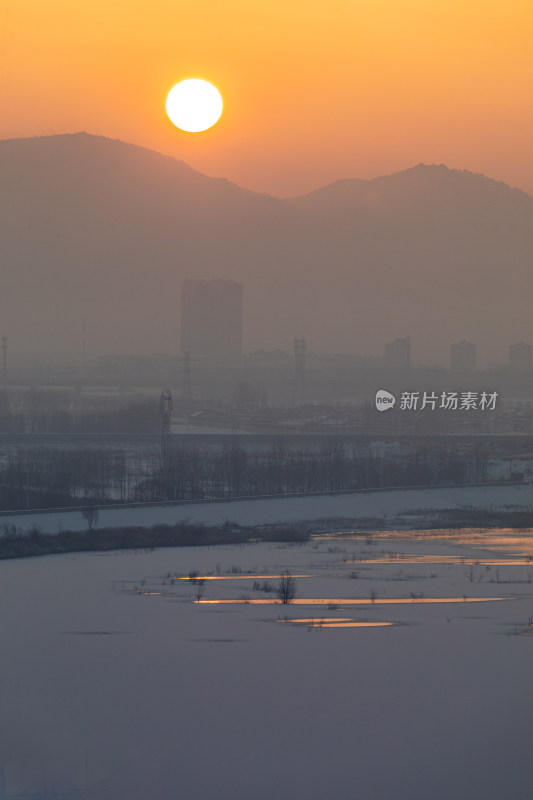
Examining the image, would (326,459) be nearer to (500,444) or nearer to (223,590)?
(500,444)

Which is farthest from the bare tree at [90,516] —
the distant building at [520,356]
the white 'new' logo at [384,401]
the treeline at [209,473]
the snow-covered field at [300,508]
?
the distant building at [520,356]

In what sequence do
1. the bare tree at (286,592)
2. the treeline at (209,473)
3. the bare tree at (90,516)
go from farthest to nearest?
the treeline at (209,473)
the bare tree at (90,516)
the bare tree at (286,592)

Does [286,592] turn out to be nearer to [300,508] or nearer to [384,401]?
[300,508]

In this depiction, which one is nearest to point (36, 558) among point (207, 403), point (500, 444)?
point (500, 444)

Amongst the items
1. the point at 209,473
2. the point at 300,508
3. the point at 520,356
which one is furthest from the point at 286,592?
the point at 520,356

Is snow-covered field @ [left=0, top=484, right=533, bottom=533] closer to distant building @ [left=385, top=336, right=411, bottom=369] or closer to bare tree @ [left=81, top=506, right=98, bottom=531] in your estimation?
bare tree @ [left=81, top=506, right=98, bottom=531]

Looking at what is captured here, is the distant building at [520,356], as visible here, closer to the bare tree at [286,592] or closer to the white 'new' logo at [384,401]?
the white 'new' logo at [384,401]
